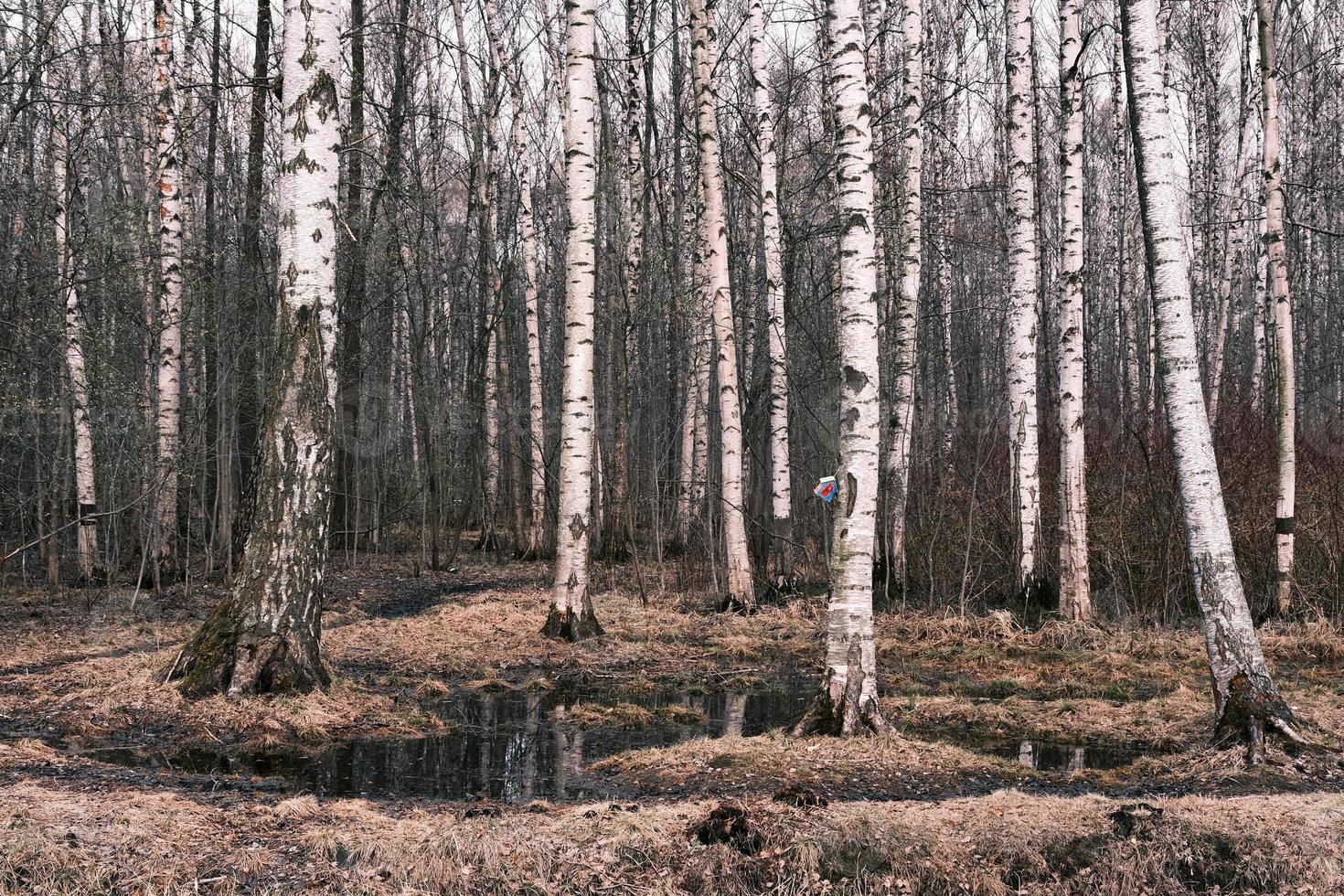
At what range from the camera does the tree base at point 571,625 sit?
10.4 meters

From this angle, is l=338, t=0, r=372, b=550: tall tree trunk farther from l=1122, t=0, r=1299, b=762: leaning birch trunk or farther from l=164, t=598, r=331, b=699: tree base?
l=1122, t=0, r=1299, b=762: leaning birch trunk

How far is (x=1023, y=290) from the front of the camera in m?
11.1

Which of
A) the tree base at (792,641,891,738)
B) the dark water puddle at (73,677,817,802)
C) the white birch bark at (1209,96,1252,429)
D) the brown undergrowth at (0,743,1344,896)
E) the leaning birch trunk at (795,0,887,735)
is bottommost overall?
the dark water puddle at (73,677,817,802)

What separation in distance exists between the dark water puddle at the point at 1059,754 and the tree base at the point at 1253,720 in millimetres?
622

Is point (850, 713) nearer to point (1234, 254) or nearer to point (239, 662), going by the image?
point (239, 662)

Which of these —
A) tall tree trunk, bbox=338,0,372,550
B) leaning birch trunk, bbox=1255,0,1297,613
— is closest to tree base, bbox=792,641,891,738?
leaning birch trunk, bbox=1255,0,1297,613

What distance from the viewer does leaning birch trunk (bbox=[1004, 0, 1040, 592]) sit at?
11023 millimetres

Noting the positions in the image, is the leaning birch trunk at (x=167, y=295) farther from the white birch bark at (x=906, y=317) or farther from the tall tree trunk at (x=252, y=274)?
the white birch bark at (x=906, y=317)

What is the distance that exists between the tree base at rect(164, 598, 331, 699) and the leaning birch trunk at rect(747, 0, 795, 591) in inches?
245

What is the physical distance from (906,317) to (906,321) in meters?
0.06

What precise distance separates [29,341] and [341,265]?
19.8 ft

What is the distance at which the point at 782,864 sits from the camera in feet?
14.3

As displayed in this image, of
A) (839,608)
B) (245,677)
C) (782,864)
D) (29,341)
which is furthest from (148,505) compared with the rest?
(782,864)

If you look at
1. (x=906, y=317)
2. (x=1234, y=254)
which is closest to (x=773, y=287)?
(x=906, y=317)
